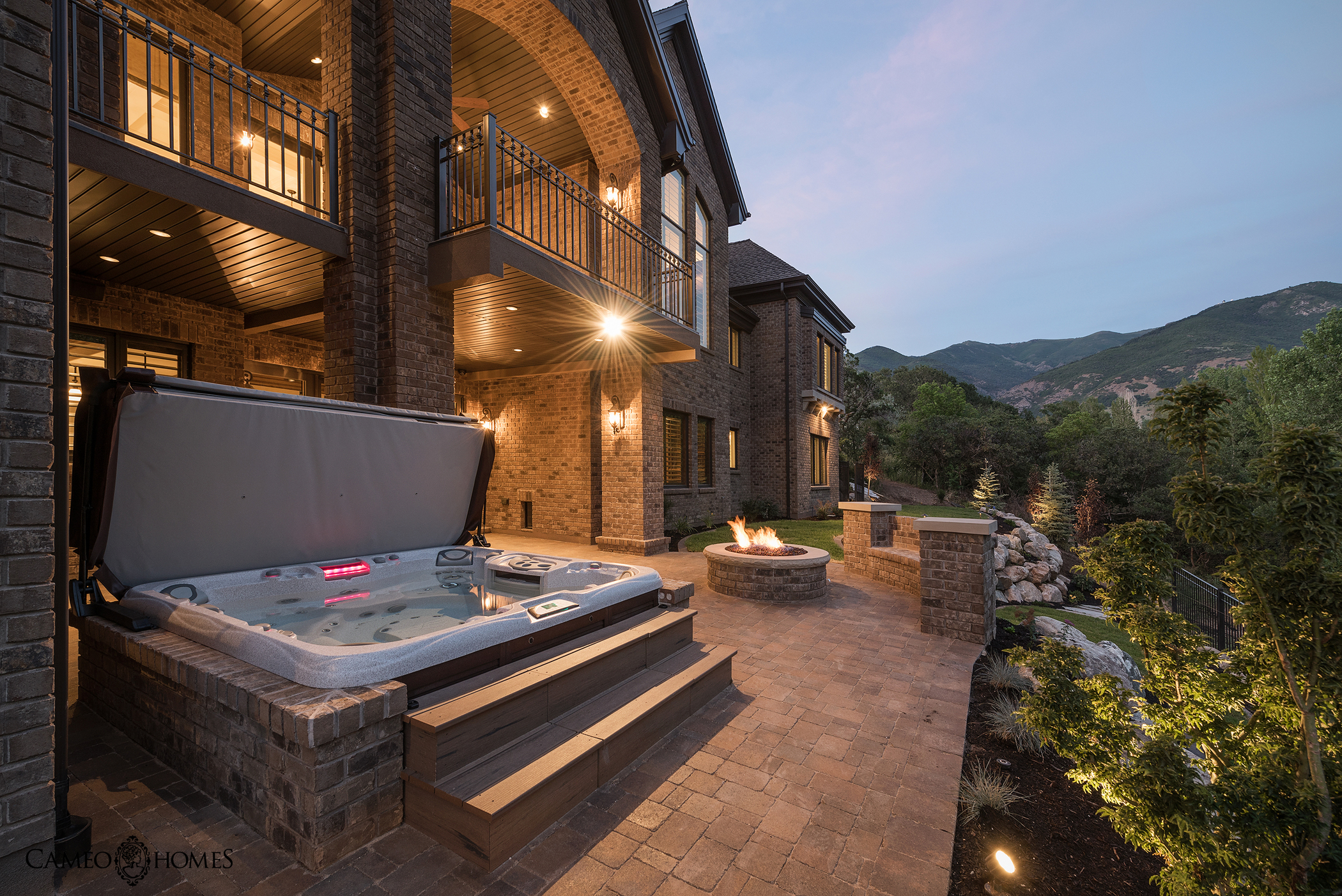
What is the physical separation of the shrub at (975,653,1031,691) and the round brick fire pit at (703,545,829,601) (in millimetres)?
2113

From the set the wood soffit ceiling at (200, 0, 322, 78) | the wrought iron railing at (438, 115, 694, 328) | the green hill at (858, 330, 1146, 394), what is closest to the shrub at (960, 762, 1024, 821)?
the wrought iron railing at (438, 115, 694, 328)

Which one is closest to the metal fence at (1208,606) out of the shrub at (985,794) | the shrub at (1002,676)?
the shrub at (1002,676)

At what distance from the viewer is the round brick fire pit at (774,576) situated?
20.2 ft

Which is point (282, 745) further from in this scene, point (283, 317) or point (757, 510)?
point (757, 510)

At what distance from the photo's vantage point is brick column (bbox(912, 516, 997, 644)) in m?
4.77

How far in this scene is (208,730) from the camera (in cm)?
240

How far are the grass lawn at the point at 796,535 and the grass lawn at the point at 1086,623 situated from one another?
279cm

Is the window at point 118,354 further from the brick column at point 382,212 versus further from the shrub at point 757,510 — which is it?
the shrub at point 757,510

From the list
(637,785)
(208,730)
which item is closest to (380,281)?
(208,730)

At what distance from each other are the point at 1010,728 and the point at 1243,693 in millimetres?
1559

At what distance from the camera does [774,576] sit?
615cm

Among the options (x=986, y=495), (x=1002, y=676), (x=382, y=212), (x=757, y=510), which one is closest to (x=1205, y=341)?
(x=986, y=495)

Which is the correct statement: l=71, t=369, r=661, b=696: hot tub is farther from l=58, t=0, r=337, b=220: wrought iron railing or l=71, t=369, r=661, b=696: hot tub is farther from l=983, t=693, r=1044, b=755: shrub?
l=983, t=693, r=1044, b=755: shrub

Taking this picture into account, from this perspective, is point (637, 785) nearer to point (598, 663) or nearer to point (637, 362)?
point (598, 663)
